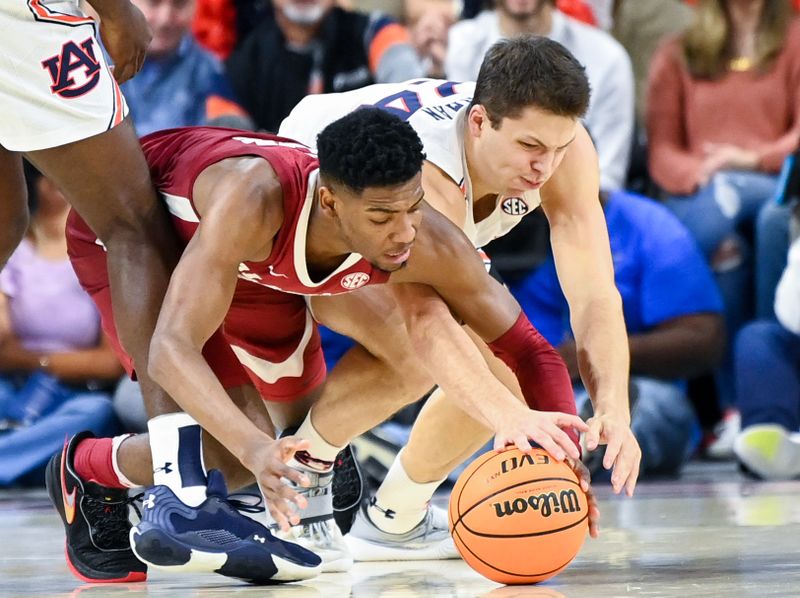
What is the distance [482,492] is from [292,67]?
15.3ft

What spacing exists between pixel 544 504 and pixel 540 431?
0.57 ft

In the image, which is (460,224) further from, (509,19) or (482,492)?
(509,19)

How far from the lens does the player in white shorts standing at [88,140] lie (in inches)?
138

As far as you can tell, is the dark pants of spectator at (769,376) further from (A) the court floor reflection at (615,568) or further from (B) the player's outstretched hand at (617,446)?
(B) the player's outstretched hand at (617,446)

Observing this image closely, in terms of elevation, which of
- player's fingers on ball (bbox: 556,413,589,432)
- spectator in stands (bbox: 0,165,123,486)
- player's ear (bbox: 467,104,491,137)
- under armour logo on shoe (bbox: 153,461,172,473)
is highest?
player's ear (bbox: 467,104,491,137)

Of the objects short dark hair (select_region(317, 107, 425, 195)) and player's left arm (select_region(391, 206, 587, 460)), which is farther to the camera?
player's left arm (select_region(391, 206, 587, 460))

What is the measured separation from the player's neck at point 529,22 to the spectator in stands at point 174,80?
1.49 m

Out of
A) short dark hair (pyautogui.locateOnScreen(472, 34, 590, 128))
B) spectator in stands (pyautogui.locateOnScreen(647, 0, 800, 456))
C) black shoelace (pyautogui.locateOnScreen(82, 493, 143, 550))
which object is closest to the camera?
short dark hair (pyautogui.locateOnScreen(472, 34, 590, 128))

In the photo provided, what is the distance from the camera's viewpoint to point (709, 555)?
12.4 feet

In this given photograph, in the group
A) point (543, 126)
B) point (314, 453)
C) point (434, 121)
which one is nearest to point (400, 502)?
point (314, 453)

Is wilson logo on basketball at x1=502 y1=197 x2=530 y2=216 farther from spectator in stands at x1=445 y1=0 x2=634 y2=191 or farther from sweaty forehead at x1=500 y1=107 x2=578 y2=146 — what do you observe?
spectator in stands at x1=445 y1=0 x2=634 y2=191

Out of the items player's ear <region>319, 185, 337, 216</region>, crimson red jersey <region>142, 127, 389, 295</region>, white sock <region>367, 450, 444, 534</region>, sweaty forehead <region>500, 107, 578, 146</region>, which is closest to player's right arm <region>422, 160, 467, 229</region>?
sweaty forehead <region>500, 107, 578, 146</region>

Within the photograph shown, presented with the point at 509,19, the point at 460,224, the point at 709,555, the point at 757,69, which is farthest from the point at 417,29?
the point at 709,555

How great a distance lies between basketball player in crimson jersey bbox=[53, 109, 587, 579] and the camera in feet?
10.4
